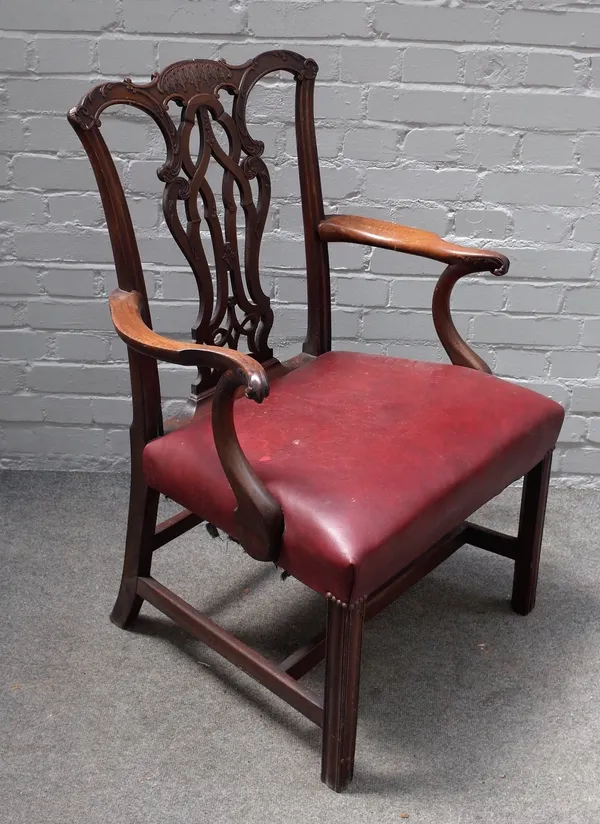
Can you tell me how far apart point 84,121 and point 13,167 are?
693mm

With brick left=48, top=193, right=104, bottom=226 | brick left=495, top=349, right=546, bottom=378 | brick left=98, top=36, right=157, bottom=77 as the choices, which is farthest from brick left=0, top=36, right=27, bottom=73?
brick left=495, top=349, right=546, bottom=378

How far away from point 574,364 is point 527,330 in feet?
0.47

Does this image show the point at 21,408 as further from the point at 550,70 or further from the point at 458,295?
the point at 550,70

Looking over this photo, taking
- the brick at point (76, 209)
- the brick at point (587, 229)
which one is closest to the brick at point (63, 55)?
the brick at point (76, 209)

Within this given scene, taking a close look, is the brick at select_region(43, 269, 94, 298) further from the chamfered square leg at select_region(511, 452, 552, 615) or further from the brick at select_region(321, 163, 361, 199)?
the chamfered square leg at select_region(511, 452, 552, 615)

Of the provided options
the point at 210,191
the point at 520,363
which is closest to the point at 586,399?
the point at 520,363

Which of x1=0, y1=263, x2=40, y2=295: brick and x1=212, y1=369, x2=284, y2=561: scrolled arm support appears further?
x1=0, y1=263, x2=40, y2=295: brick

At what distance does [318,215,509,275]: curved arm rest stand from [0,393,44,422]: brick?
0.91m

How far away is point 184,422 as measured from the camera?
58.4 inches

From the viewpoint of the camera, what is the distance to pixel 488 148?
1860 mm

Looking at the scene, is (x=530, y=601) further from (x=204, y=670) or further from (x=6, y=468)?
(x=6, y=468)

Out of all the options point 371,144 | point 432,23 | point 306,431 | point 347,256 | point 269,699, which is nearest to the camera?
point 306,431

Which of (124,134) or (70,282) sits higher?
(124,134)

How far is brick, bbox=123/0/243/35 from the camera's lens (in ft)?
5.79
